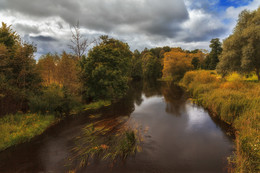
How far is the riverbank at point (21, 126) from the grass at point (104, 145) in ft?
12.6

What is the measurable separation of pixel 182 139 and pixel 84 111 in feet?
38.7

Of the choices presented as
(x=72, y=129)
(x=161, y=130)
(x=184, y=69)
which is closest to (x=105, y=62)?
Result: (x=72, y=129)

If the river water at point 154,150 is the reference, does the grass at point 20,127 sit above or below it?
above

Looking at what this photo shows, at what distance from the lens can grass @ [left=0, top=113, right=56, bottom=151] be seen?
9.25 m

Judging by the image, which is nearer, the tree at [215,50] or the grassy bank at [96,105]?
the grassy bank at [96,105]

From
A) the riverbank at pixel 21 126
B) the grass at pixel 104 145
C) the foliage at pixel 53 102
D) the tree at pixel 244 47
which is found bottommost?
the grass at pixel 104 145

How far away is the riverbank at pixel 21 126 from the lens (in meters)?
9.27

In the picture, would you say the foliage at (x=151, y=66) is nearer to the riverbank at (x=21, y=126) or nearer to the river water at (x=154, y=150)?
the river water at (x=154, y=150)

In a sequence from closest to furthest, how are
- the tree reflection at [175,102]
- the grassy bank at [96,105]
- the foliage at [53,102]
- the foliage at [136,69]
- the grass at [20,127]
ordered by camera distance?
the grass at [20,127] → the foliage at [53,102] → the tree reflection at [175,102] → the grassy bank at [96,105] → the foliage at [136,69]

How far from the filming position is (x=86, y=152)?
7984 mm

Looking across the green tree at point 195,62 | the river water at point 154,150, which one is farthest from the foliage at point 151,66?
the river water at point 154,150

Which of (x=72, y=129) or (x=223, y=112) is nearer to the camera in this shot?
(x=72, y=129)

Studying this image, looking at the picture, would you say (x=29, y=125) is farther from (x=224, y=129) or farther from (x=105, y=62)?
(x=224, y=129)

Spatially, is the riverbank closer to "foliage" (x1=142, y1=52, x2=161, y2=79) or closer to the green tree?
the green tree
